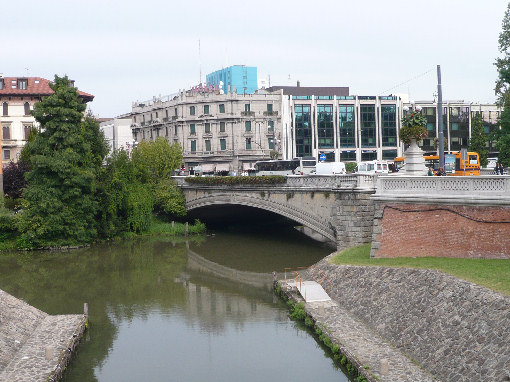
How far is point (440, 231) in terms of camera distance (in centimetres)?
2936

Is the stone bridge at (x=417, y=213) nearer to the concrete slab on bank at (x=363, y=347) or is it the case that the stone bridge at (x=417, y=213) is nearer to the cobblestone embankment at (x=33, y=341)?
the concrete slab on bank at (x=363, y=347)

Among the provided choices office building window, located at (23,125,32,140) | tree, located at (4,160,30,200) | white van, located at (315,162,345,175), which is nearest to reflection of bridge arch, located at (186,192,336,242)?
white van, located at (315,162,345,175)

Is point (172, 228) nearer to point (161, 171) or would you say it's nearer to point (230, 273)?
point (161, 171)

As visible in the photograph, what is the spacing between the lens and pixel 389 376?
19688mm

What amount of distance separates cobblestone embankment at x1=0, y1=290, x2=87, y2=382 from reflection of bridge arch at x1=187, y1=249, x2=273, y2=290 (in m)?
13.6

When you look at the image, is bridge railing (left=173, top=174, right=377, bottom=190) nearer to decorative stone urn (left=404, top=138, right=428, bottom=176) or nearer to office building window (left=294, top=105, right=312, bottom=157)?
decorative stone urn (left=404, top=138, right=428, bottom=176)

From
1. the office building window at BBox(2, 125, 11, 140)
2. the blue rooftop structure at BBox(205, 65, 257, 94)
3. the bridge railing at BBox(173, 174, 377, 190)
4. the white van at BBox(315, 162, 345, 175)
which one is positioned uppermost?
the blue rooftop structure at BBox(205, 65, 257, 94)

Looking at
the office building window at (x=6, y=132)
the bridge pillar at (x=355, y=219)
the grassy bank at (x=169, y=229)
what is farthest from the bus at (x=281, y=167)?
the office building window at (x=6, y=132)

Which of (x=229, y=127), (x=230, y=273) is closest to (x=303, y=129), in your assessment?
(x=229, y=127)

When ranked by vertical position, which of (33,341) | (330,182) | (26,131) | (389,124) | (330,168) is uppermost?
(389,124)

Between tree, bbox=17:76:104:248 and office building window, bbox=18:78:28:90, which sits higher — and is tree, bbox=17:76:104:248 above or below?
below

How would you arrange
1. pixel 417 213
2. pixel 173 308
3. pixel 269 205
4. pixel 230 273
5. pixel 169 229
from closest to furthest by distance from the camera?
pixel 417 213 → pixel 173 308 → pixel 230 273 → pixel 269 205 → pixel 169 229

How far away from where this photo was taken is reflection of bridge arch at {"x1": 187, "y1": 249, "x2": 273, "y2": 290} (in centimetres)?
4076

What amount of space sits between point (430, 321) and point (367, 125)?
81.7m
